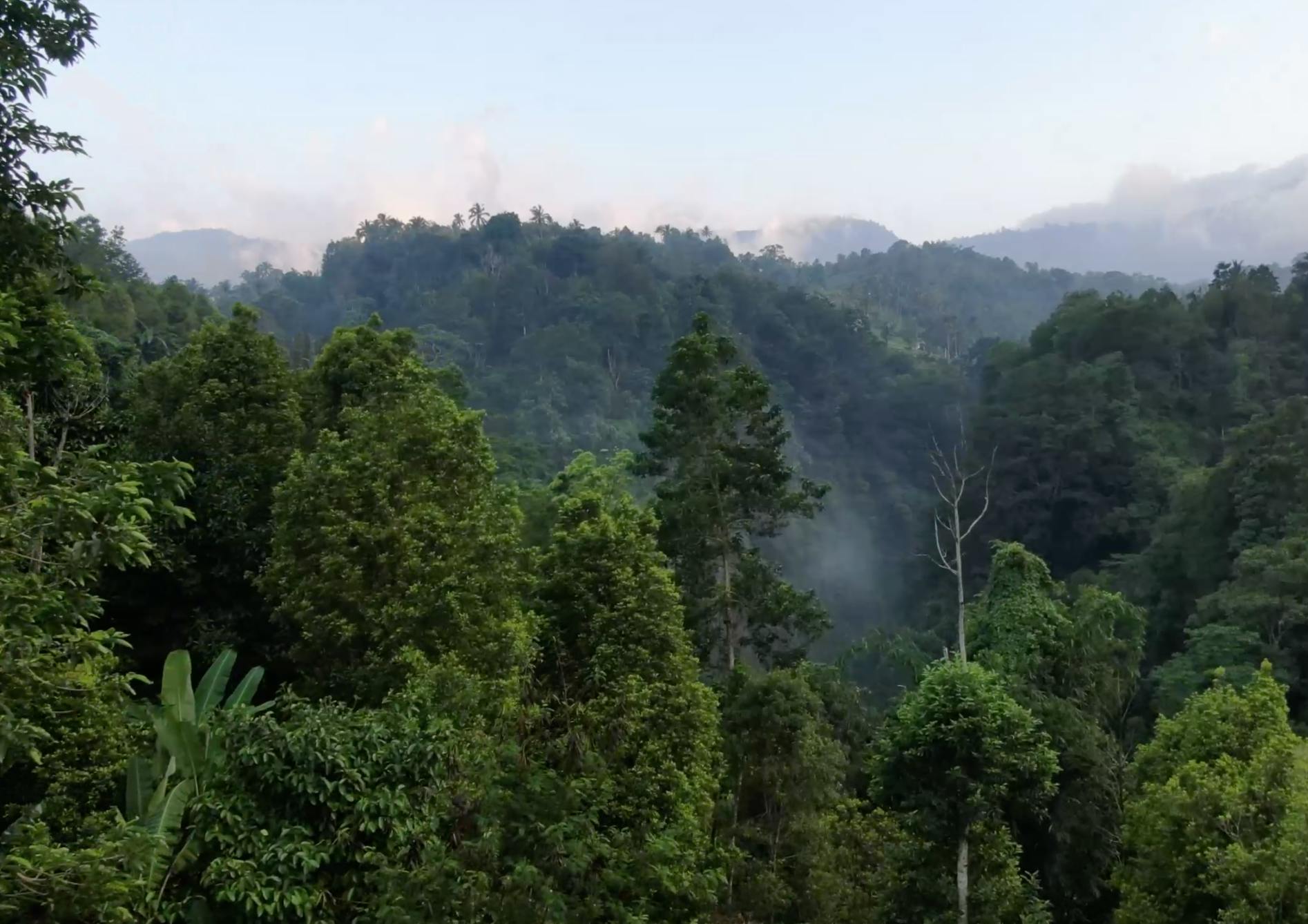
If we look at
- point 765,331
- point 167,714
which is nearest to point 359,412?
point 167,714

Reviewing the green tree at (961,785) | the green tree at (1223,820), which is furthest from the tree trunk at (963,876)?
the green tree at (1223,820)

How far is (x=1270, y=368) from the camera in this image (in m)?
37.4

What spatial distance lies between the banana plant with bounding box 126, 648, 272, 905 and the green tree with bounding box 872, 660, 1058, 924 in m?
6.84

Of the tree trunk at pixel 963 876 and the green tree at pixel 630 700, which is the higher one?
the green tree at pixel 630 700

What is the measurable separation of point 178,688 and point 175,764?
76 cm

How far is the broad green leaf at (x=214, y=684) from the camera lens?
28.4 feet

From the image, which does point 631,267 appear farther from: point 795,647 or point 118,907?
point 118,907

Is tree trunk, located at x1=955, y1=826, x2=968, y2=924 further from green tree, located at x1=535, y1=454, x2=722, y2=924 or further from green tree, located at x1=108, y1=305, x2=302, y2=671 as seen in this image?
green tree, located at x1=108, y1=305, x2=302, y2=671

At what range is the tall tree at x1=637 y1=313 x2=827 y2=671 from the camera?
1786 centimetres

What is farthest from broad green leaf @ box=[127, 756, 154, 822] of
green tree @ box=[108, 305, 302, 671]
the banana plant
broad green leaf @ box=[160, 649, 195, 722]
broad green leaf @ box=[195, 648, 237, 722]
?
green tree @ box=[108, 305, 302, 671]

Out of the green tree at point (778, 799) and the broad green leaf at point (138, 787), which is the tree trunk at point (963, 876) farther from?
the broad green leaf at point (138, 787)

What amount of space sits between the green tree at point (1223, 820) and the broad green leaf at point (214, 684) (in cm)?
978

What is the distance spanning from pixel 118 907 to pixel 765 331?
60.7 metres

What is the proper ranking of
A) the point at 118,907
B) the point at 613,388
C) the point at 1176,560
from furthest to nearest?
1. the point at 613,388
2. the point at 1176,560
3. the point at 118,907
